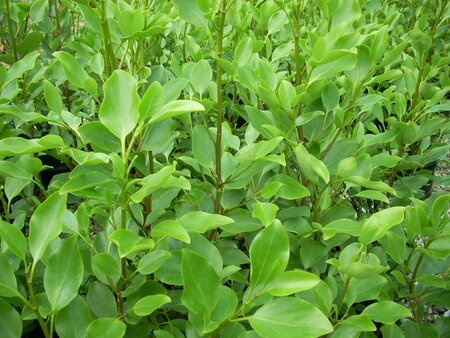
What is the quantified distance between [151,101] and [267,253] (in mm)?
257

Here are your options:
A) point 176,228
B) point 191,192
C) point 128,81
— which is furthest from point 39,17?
point 176,228

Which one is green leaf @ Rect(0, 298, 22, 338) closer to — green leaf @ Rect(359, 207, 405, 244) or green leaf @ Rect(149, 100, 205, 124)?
green leaf @ Rect(149, 100, 205, 124)

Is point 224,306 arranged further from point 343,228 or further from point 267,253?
point 343,228

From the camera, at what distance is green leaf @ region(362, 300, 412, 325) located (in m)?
0.77

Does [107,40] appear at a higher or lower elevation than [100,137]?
higher

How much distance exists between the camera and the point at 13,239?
658 millimetres

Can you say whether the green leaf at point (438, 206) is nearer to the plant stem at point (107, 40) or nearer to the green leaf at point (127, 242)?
the green leaf at point (127, 242)

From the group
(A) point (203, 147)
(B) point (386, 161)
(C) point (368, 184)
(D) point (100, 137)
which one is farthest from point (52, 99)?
(B) point (386, 161)

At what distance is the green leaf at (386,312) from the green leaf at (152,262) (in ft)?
1.15

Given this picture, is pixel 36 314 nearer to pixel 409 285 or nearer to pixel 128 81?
pixel 128 81

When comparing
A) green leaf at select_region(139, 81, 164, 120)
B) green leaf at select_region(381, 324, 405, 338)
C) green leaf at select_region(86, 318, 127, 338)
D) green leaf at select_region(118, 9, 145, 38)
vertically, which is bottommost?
green leaf at select_region(381, 324, 405, 338)

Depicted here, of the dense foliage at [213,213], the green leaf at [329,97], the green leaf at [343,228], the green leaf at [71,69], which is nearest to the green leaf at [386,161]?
the dense foliage at [213,213]

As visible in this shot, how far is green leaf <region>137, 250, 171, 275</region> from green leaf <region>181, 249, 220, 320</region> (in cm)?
11

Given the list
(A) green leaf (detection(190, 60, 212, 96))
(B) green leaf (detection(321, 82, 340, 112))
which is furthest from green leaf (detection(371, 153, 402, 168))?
(A) green leaf (detection(190, 60, 212, 96))
